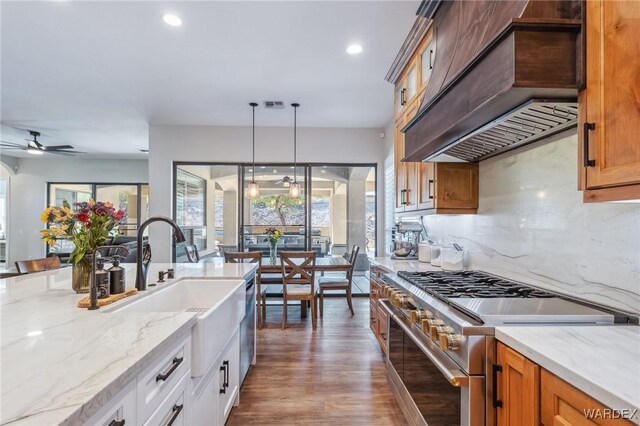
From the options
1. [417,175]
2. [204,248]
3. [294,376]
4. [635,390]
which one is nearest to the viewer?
[635,390]

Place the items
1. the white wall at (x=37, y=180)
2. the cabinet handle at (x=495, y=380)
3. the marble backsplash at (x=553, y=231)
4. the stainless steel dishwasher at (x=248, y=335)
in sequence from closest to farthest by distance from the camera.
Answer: the cabinet handle at (x=495, y=380), the marble backsplash at (x=553, y=231), the stainless steel dishwasher at (x=248, y=335), the white wall at (x=37, y=180)

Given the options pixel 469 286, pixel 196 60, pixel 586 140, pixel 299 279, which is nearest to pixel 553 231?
pixel 469 286

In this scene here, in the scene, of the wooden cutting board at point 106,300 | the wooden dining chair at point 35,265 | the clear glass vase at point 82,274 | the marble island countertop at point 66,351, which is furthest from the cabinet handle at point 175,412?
the wooden dining chair at point 35,265

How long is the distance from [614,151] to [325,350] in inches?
110

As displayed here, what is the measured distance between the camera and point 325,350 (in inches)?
123

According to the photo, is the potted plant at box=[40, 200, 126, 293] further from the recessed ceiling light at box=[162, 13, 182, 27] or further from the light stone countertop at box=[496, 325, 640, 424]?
the light stone countertop at box=[496, 325, 640, 424]

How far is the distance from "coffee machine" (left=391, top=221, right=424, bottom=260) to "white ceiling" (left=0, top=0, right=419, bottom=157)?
1.67m

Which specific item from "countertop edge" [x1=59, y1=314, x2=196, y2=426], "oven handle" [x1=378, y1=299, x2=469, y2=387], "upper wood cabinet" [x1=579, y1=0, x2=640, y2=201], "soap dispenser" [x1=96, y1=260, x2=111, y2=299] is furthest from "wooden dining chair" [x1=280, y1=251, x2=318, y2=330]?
"upper wood cabinet" [x1=579, y1=0, x2=640, y2=201]

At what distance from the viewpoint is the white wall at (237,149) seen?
521 cm

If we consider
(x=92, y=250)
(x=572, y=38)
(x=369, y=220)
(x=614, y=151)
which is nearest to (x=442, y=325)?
(x=614, y=151)

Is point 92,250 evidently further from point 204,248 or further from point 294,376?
point 204,248

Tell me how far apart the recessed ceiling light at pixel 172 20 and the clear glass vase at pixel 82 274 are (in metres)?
1.92

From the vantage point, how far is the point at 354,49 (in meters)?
2.84

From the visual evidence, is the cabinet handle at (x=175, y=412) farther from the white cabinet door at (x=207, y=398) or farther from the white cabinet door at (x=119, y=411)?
the white cabinet door at (x=119, y=411)
